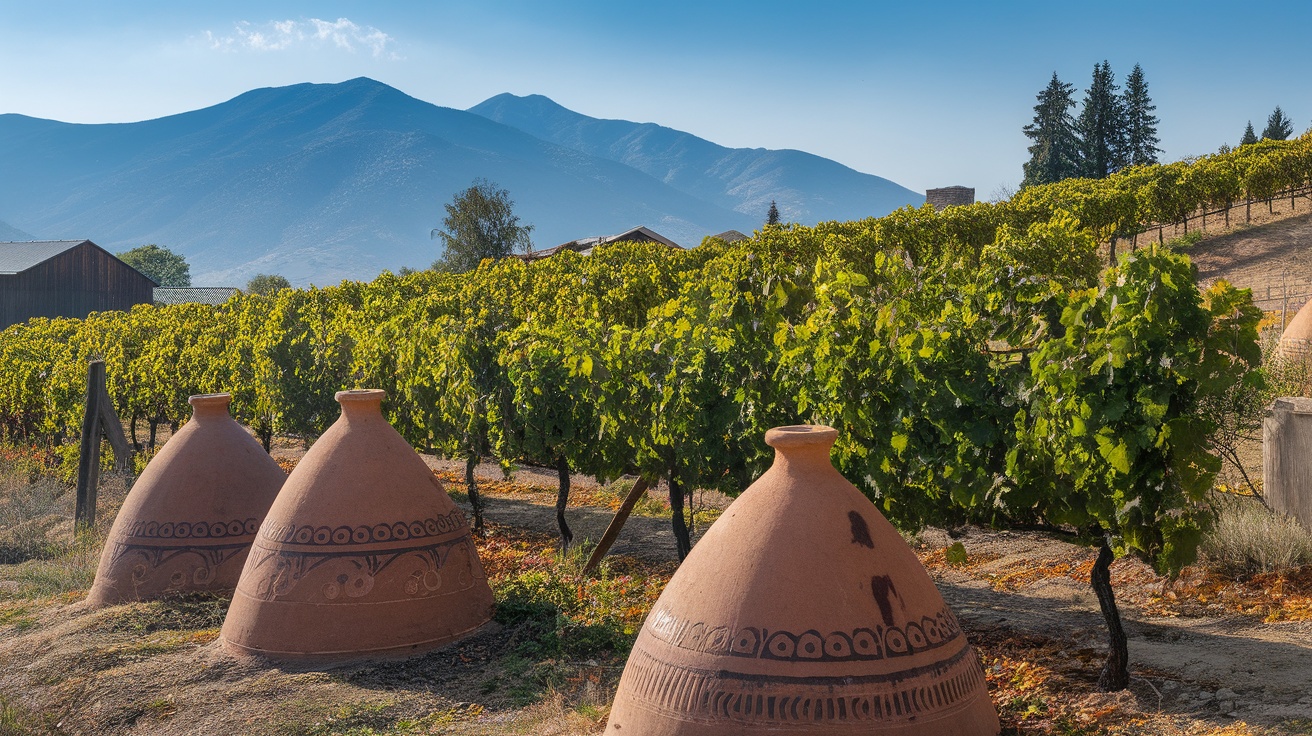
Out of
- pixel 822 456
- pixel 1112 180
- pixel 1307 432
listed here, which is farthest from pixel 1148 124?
pixel 822 456

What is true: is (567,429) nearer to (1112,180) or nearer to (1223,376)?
(1223,376)

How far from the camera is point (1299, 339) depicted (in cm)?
1502

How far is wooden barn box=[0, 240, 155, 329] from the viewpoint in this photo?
4947cm

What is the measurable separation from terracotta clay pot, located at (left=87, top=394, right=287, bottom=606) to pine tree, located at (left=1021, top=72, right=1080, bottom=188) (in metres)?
58.5

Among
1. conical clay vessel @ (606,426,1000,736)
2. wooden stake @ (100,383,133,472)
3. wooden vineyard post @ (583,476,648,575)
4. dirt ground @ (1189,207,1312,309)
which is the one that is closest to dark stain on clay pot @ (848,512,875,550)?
conical clay vessel @ (606,426,1000,736)

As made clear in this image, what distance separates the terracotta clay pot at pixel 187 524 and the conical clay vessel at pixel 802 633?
5208 mm

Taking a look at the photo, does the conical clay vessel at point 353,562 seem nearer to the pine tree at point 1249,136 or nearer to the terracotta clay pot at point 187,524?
the terracotta clay pot at point 187,524

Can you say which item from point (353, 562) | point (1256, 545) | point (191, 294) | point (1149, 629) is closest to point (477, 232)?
point (191, 294)

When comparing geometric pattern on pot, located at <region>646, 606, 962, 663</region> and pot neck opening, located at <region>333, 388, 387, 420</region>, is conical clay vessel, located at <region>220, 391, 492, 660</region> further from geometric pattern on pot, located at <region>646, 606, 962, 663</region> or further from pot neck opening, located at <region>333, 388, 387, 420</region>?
geometric pattern on pot, located at <region>646, 606, 962, 663</region>

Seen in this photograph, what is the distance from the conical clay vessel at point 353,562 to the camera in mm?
6316

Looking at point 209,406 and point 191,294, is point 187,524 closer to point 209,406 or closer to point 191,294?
point 209,406

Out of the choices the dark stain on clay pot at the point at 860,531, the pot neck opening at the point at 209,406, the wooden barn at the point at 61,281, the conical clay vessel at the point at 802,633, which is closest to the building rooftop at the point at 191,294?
the wooden barn at the point at 61,281

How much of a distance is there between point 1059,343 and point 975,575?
3641 mm

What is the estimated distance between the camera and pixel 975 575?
825 cm
